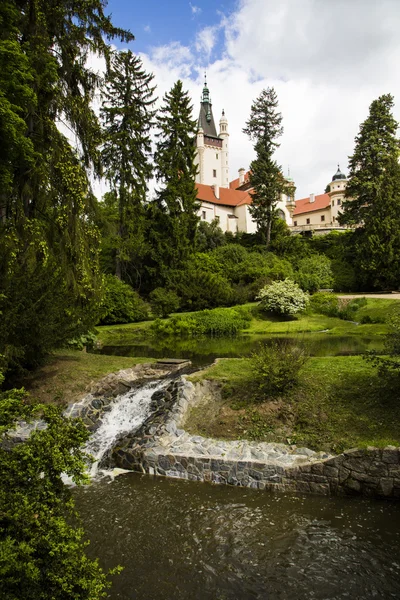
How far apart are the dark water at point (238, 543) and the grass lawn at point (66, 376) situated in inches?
160

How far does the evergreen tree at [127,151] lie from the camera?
32.6 m

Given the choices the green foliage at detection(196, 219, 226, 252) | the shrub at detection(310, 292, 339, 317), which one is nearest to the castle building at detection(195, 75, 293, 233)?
the green foliage at detection(196, 219, 226, 252)

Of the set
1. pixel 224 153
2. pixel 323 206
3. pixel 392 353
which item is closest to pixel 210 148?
pixel 224 153

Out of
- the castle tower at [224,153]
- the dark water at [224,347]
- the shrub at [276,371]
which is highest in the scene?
the castle tower at [224,153]

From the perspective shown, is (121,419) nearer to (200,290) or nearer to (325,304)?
(200,290)

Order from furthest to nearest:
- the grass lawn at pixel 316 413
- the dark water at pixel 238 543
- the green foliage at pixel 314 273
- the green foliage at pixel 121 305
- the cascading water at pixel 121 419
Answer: the green foliage at pixel 314 273, the green foliage at pixel 121 305, the cascading water at pixel 121 419, the grass lawn at pixel 316 413, the dark water at pixel 238 543

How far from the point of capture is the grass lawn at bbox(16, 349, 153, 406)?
11094mm

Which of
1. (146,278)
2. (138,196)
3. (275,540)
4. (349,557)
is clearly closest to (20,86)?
(275,540)

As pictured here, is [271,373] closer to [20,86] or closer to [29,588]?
[29,588]

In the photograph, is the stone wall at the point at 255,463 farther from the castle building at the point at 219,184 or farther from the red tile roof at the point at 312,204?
the red tile roof at the point at 312,204

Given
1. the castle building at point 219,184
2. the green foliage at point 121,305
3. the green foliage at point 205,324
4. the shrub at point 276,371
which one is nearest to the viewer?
the shrub at point 276,371

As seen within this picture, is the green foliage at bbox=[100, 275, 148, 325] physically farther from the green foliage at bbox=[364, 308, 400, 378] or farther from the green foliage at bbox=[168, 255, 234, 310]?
the green foliage at bbox=[364, 308, 400, 378]

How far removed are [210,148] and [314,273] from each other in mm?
46708

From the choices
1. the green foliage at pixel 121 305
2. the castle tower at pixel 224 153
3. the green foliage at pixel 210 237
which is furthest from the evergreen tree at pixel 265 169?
the castle tower at pixel 224 153
